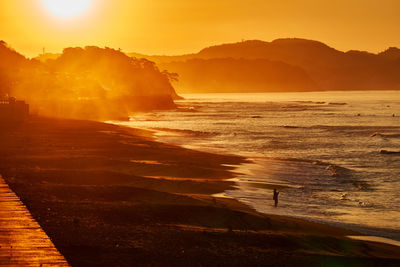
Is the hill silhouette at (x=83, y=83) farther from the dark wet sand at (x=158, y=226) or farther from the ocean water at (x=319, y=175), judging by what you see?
the dark wet sand at (x=158, y=226)

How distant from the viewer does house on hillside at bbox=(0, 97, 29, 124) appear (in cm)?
4641

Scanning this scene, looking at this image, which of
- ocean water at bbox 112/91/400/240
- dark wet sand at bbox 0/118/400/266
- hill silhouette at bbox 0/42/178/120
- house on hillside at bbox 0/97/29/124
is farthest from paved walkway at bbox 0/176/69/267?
hill silhouette at bbox 0/42/178/120

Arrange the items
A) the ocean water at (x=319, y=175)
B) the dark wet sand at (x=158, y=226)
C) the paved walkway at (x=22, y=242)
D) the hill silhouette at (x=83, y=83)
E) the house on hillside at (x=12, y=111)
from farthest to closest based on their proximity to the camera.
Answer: the hill silhouette at (x=83, y=83) < the house on hillside at (x=12, y=111) < the ocean water at (x=319, y=175) < the dark wet sand at (x=158, y=226) < the paved walkway at (x=22, y=242)

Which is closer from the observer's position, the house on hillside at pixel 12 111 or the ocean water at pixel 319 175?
the ocean water at pixel 319 175

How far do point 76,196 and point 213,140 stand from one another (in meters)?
37.3

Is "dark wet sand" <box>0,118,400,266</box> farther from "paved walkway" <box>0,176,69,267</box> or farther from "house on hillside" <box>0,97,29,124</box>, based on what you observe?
"house on hillside" <box>0,97,29,124</box>

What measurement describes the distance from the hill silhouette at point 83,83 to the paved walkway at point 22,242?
55.0 m

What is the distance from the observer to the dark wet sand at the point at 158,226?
1195 centimetres

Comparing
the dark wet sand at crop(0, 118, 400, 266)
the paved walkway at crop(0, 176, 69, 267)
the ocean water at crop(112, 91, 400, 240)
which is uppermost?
the paved walkway at crop(0, 176, 69, 267)

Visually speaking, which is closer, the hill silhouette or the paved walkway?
the paved walkway

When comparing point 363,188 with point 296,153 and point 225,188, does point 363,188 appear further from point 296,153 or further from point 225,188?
point 296,153

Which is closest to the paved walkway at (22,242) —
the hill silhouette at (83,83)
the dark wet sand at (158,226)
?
the dark wet sand at (158,226)

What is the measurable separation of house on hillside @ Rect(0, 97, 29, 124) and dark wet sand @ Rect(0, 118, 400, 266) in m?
21.4

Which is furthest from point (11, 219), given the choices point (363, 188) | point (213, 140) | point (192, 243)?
point (213, 140)
